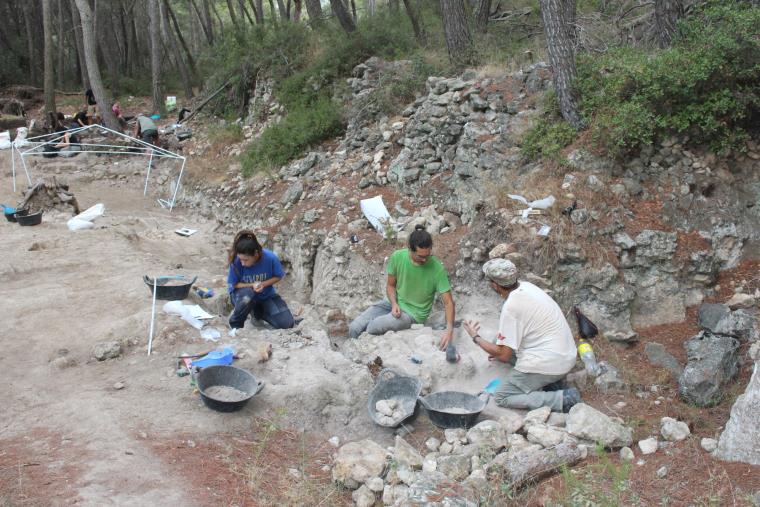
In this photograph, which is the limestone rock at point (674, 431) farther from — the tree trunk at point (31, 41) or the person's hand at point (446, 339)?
the tree trunk at point (31, 41)

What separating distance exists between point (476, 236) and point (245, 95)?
9.91 m

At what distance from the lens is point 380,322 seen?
6109 millimetres

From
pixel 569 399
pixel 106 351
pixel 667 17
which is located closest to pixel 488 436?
pixel 569 399

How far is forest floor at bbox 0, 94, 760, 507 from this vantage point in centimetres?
345

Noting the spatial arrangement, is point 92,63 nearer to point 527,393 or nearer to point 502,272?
point 502,272

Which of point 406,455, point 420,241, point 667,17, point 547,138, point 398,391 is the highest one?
point 667,17

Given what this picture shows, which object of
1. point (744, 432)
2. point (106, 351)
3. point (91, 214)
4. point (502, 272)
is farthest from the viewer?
point (91, 214)

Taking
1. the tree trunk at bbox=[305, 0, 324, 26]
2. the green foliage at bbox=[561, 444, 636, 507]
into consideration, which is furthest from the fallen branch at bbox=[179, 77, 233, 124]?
the green foliage at bbox=[561, 444, 636, 507]

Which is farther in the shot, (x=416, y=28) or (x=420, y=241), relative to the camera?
(x=416, y=28)

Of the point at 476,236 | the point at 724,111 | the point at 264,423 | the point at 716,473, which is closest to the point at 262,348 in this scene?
the point at 264,423

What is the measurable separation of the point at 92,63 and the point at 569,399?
49.1 feet

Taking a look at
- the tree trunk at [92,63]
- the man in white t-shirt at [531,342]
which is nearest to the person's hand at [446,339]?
the man in white t-shirt at [531,342]

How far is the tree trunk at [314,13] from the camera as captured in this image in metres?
14.8

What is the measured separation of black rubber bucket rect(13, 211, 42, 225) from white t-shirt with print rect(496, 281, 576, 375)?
330 inches
